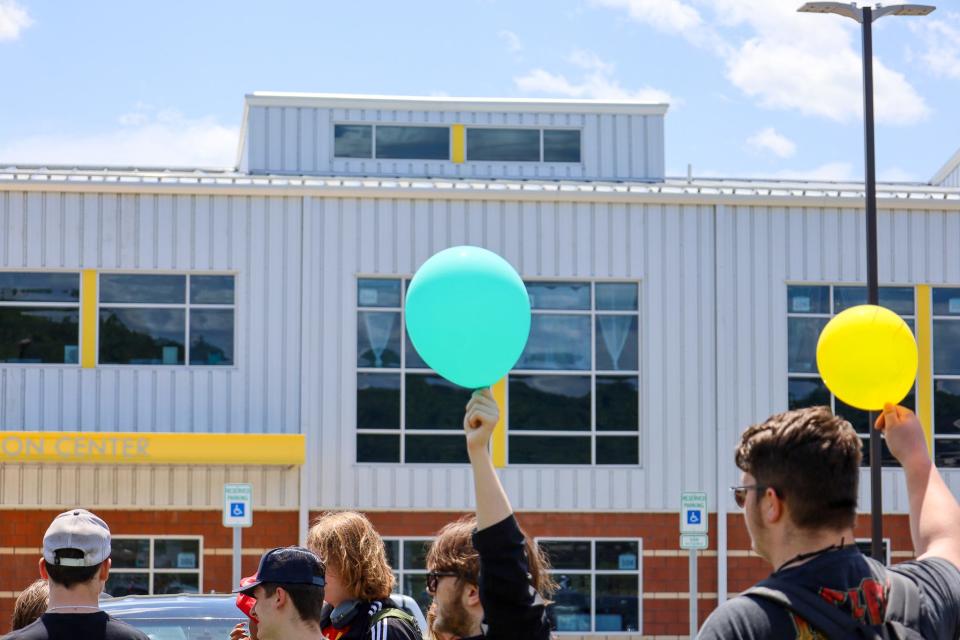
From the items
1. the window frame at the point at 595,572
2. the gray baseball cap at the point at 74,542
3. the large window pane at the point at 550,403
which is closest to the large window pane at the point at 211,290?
the large window pane at the point at 550,403

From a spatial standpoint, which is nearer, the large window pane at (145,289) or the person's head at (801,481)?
the person's head at (801,481)

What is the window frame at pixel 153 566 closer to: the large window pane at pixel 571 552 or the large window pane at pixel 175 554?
the large window pane at pixel 175 554

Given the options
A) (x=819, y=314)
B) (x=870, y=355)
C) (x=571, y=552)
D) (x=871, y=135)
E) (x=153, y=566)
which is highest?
(x=871, y=135)

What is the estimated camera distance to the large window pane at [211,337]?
76.5 ft

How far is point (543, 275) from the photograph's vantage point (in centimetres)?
2386

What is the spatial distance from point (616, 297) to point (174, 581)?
870 centimetres

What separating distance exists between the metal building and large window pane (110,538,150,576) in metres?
0.03

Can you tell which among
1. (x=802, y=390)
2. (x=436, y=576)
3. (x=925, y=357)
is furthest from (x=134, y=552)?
(x=436, y=576)

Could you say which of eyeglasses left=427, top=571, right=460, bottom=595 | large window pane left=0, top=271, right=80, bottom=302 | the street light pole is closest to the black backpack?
eyeglasses left=427, top=571, right=460, bottom=595

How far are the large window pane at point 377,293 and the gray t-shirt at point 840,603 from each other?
20.6 m

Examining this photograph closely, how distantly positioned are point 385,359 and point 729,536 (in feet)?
21.2

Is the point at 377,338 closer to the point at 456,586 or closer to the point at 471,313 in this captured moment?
the point at 456,586

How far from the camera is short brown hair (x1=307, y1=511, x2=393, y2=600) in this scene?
16.6 ft

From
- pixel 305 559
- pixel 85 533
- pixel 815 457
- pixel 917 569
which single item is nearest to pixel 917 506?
pixel 917 569
